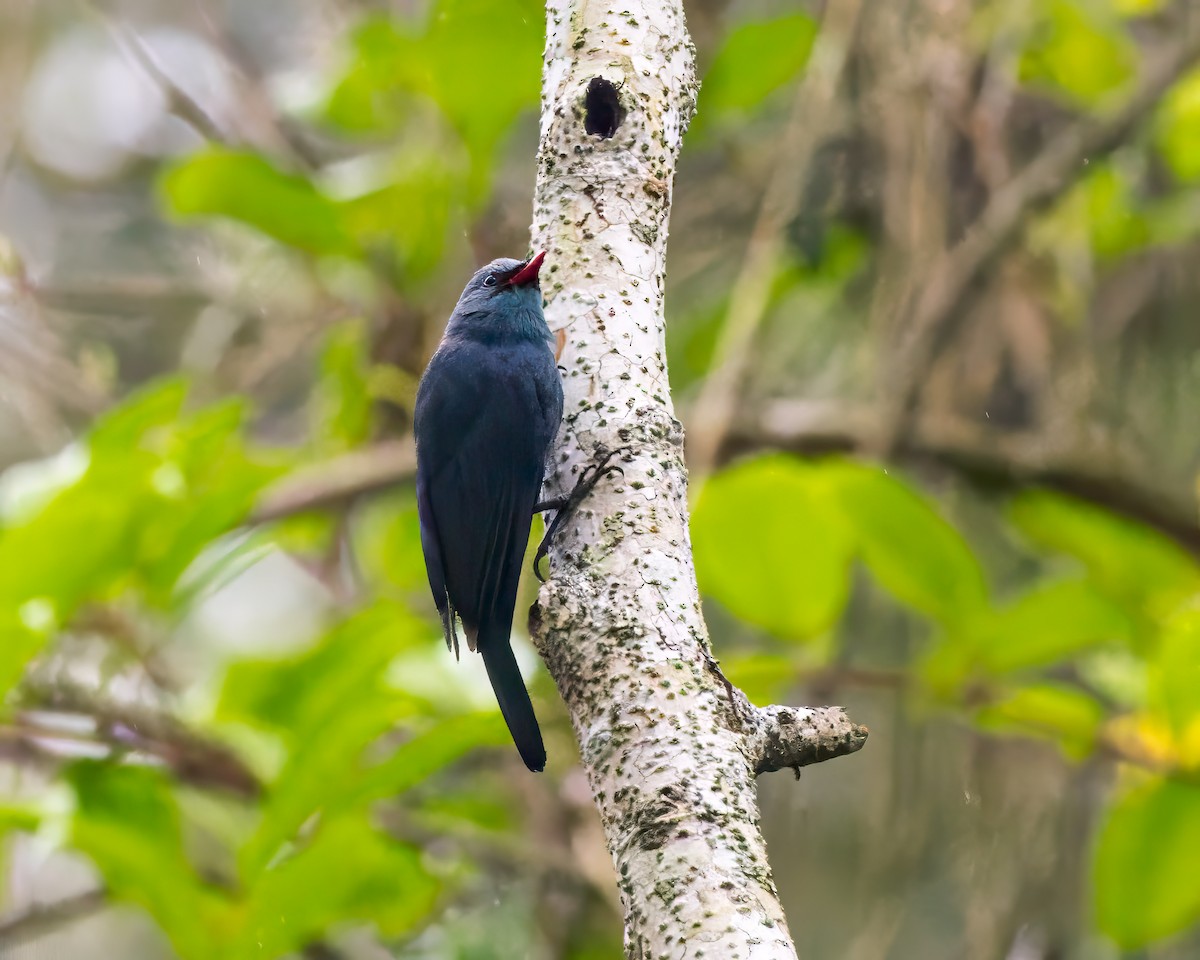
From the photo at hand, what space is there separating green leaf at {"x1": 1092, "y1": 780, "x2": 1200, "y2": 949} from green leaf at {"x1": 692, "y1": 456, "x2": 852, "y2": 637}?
72 centimetres

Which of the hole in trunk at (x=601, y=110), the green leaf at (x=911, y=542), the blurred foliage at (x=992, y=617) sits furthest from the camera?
the green leaf at (x=911, y=542)

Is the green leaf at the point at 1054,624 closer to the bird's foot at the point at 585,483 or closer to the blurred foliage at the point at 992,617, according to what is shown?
the blurred foliage at the point at 992,617

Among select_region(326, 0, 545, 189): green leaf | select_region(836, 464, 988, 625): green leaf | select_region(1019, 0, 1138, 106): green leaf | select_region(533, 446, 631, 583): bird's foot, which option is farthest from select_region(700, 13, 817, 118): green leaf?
select_region(533, 446, 631, 583): bird's foot

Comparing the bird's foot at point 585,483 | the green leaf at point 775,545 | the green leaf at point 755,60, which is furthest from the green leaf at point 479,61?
the bird's foot at point 585,483

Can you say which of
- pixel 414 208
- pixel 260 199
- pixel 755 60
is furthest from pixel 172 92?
pixel 755 60

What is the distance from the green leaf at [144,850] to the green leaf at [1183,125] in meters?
3.21

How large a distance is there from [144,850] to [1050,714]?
1.85 m

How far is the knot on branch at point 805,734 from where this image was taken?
1.40 meters

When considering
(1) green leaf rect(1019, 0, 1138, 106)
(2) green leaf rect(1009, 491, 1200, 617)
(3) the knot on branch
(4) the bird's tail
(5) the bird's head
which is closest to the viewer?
(3) the knot on branch

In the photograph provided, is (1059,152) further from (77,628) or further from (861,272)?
(77,628)

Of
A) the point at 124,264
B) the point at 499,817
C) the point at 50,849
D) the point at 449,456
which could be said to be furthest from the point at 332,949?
the point at 124,264

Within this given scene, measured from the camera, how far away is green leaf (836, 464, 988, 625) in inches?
105

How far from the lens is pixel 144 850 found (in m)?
2.33

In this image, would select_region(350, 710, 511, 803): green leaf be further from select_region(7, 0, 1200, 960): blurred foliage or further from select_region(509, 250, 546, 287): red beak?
select_region(509, 250, 546, 287): red beak
